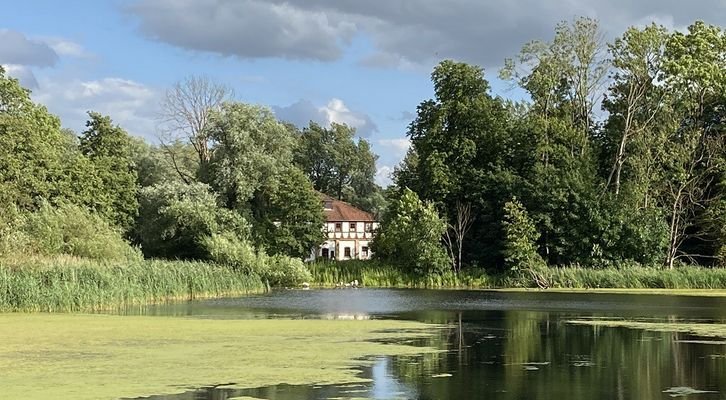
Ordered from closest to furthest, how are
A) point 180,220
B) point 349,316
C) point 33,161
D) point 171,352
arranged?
point 171,352, point 349,316, point 33,161, point 180,220

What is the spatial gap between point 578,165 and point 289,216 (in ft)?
68.7

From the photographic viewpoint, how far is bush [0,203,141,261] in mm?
40625

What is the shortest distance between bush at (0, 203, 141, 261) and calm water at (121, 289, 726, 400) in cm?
615

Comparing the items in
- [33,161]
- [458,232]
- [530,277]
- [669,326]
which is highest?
[33,161]

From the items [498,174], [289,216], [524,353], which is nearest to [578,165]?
[498,174]

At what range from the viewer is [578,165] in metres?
59.6

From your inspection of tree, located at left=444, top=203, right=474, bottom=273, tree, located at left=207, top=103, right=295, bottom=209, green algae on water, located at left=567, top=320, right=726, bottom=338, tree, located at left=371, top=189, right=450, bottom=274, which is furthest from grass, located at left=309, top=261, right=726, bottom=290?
green algae on water, located at left=567, top=320, right=726, bottom=338

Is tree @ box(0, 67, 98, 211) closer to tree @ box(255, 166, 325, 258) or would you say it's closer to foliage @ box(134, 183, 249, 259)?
foliage @ box(134, 183, 249, 259)

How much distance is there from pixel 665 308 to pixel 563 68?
1097 inches

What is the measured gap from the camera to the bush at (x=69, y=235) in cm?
4062

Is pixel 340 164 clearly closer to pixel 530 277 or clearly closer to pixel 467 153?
pixel 467 153

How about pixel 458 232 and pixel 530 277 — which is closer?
pixel 530 277

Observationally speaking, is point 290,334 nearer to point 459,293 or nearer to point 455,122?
point 459,293

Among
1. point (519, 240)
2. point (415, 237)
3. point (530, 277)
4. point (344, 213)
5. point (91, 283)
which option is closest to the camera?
point (91, 283)
